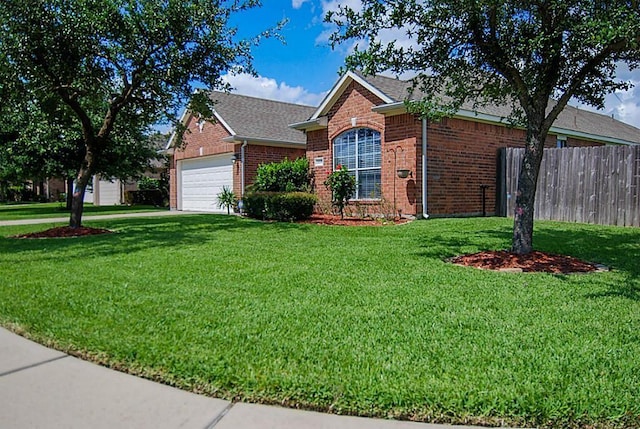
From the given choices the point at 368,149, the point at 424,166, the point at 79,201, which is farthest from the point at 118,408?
the point at 368,149

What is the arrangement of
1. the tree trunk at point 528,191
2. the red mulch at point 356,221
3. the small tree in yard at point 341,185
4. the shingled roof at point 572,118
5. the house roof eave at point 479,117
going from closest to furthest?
1. the tree trunk at point 528,191
2. the red mulch at point 356,221
3. the house roof eave at point 479,117
4. the small tree in yard at point 341,185
5. the shingled roof at point 572,118

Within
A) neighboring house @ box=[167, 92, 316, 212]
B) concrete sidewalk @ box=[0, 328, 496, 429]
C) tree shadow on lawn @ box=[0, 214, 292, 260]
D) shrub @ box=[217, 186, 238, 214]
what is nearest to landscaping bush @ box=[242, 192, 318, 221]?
tree shadow on lawn @ box=[0, 214, 292, 260]

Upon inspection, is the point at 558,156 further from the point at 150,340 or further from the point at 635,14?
the point at 150,340

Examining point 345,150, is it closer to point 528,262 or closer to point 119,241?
point 119,241

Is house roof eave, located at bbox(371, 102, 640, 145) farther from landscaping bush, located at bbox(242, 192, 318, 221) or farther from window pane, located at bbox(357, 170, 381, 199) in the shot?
landscaping bush, located at bbox(242, 192, 318, 221)

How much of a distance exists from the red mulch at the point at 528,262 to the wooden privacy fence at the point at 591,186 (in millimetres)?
6017

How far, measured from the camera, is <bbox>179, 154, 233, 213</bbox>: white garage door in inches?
767

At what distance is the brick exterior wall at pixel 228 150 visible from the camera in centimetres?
1823

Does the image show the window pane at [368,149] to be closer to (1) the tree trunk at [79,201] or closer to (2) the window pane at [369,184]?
(2) the window pane at [369,184]

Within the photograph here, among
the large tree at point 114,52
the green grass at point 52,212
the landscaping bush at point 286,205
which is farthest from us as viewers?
the green grass at point 52,212

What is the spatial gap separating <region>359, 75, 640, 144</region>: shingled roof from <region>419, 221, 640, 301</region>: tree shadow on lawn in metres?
2.94

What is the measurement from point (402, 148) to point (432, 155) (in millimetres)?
882

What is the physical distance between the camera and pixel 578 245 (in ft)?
27.0

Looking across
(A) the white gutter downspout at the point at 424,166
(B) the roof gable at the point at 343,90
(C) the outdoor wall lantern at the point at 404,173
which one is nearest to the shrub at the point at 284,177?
(B) the roof gable at the point at 343,90
